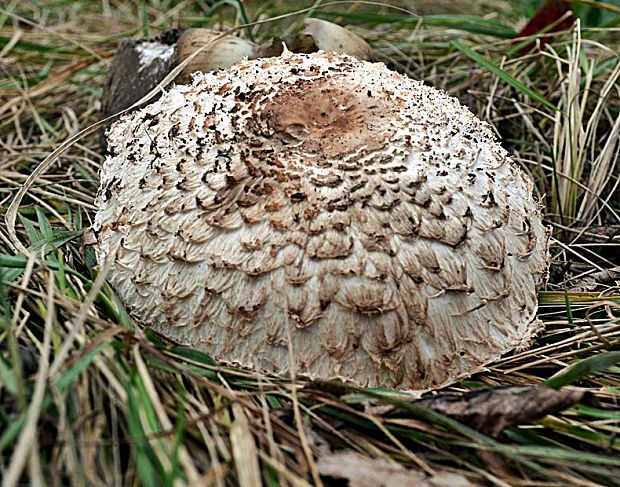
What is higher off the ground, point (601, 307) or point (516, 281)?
point (516, 281)

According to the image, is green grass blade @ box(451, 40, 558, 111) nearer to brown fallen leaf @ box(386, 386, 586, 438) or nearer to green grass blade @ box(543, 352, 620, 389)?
green grass blade @ box(543, 352, 620, 389)

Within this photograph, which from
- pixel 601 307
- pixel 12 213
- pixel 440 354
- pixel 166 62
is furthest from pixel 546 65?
pixel 12 213

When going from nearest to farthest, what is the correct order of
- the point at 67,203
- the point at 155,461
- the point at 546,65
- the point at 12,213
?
the point at 155,461
the point at 12,213
the point at 67,203
the point at 546,65

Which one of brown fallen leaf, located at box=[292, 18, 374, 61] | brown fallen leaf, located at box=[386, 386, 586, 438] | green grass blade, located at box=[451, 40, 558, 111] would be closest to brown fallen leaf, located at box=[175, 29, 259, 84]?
brown fallen leaf, located at box=[292, 18, 374, 61]

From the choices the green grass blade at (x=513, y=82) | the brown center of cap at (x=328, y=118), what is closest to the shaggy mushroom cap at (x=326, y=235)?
the brown center of cap at (x=328, y=118)

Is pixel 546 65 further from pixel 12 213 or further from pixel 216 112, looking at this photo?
pixel 12 213

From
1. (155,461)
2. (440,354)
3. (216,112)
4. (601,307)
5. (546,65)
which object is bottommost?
(601,307)

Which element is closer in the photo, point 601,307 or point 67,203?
point 601,307
